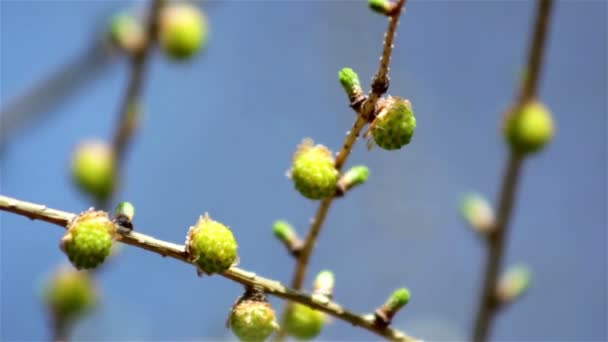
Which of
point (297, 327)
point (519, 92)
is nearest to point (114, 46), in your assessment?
point (519, 92)

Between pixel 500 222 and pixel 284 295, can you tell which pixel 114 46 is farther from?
pixel 284 295

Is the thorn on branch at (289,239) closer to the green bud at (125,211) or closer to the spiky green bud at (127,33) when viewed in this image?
the green bud at (125,211)

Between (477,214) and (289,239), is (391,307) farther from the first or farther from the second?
(477,214)

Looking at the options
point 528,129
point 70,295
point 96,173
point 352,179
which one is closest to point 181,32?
point 96,173

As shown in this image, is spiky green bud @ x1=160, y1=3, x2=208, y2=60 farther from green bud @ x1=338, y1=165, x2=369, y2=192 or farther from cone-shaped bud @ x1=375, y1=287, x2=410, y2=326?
cone-shaped bud @ x1=375, y1=287, x2=410, y2=326

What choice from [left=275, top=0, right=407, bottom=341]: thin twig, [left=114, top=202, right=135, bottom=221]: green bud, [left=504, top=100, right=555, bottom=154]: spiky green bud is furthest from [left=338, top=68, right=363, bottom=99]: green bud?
[left=504, top=100, right=555, bottom=154]: spiky green bud
